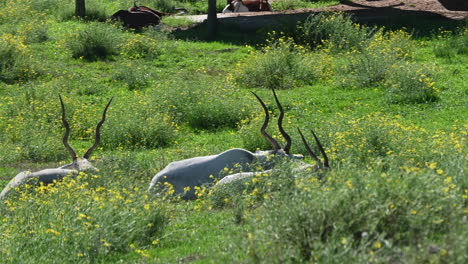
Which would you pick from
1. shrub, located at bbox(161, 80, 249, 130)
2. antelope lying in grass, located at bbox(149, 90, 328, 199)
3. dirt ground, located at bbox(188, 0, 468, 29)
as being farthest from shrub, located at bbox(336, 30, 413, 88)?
antelope lying in grass, located at bbox(149, 90, 328, 199)

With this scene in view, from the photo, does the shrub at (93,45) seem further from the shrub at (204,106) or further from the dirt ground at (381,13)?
the shrub at (204,106)

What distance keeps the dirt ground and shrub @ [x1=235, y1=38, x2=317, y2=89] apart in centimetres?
485

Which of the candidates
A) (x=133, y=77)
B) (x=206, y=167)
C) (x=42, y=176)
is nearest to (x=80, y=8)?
(x=133, y=77)

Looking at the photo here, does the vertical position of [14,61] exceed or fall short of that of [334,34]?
it falls short

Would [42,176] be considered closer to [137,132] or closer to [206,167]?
[206,167]

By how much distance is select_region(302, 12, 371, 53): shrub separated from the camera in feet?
71.6

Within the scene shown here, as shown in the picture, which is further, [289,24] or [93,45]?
[289,24]

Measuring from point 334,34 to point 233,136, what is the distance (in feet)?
25.1

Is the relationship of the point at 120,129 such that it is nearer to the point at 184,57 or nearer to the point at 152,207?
the point at 152,207

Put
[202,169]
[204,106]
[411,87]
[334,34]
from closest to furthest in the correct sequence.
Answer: [202,169]
[204,106]
[411,87]
[334,34]

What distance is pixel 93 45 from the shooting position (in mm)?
23078

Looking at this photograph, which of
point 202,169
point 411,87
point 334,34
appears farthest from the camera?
→ point 334,34

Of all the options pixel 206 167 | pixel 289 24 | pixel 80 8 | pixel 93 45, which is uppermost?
pixel 289 24

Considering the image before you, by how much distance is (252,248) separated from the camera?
673 centimetres
